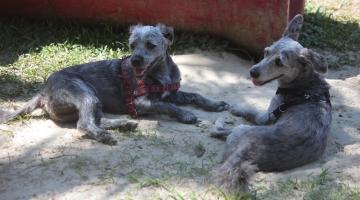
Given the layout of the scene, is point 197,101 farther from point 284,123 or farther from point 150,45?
point 284,123

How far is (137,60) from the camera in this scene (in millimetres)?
5164

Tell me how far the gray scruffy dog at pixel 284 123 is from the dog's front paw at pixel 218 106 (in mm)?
246

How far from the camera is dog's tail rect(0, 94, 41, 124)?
5.19m

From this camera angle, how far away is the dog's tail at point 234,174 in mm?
3879

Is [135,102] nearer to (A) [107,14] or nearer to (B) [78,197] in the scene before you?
(B) [78,197]

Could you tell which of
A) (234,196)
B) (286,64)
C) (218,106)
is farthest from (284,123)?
(218,106)

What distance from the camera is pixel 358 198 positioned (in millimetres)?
3879

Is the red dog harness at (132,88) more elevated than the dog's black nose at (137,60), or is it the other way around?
the dog's black nose at (137,60)

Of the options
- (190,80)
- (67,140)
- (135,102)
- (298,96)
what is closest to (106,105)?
(135,102)

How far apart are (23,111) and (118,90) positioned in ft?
2.97

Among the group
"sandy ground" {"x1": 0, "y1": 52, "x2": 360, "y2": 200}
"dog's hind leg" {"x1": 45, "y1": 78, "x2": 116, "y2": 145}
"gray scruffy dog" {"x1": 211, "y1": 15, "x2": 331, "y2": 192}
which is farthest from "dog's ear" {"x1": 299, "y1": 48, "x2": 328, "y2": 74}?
"dog's hind leg" {"x1": 45, "y1": 78, "x2": 116, "y2": 145}

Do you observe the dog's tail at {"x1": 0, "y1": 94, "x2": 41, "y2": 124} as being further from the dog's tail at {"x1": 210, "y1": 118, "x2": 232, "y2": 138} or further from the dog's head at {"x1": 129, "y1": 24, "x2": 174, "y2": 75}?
the dog's tail at {"x1": 210, "y1": 118, "x2": 232, "y2": 138}

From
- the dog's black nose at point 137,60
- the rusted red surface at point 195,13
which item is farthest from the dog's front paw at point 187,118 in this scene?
the rusted red surface at point 195,13

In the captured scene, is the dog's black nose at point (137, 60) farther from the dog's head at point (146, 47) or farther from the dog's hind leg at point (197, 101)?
the dog's hind leg at point (197, 101)
